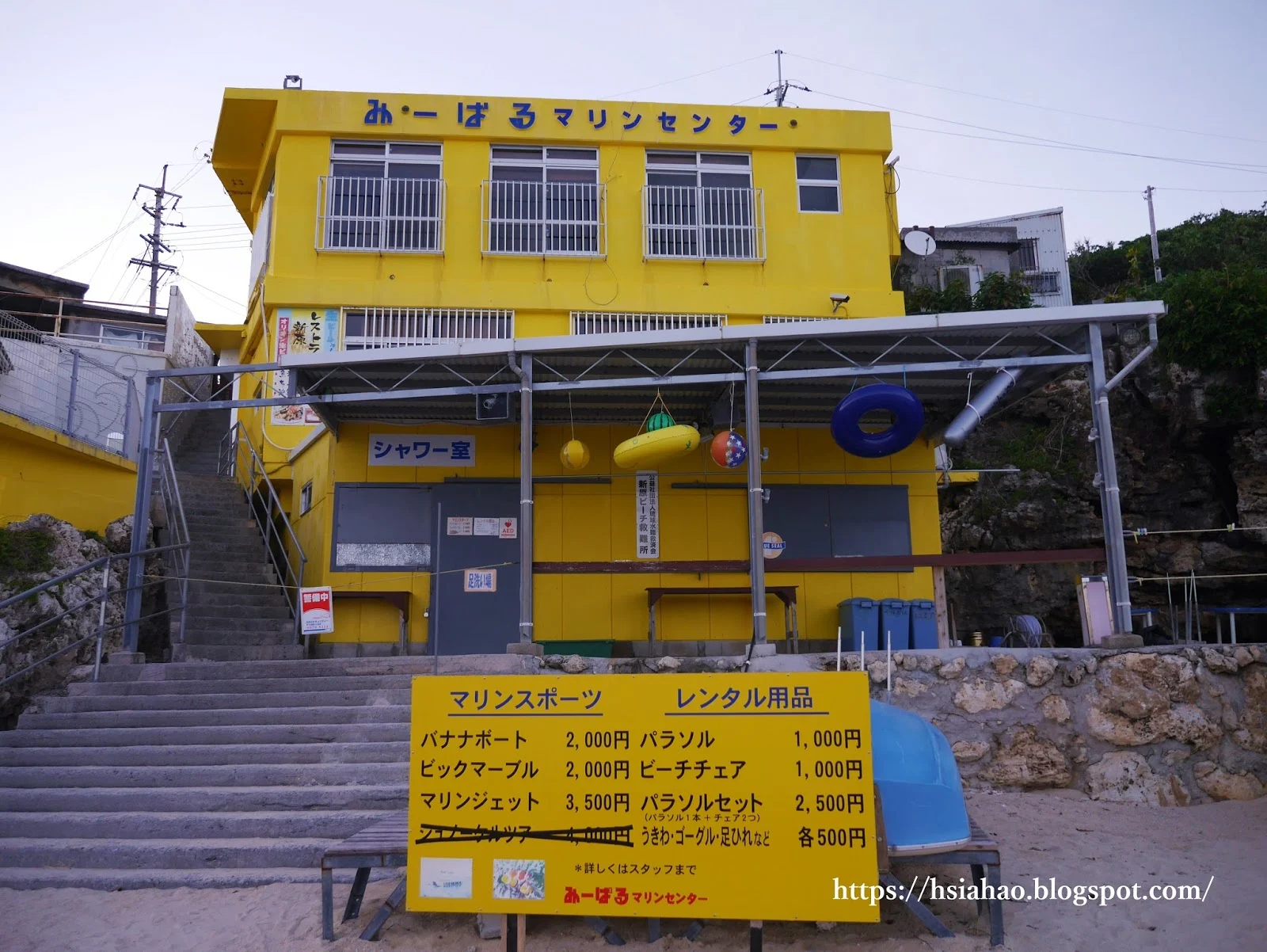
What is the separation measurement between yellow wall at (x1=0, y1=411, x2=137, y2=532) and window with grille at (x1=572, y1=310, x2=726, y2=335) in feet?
21.9

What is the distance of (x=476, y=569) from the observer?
13.0 meters

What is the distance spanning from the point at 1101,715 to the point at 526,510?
5892 millimetres

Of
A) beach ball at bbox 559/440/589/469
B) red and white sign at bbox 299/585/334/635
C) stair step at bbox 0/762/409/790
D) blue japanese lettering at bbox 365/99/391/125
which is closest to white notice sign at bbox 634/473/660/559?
beach ball at bbox 559/440/589/469

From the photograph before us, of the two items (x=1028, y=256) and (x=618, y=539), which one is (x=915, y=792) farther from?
(x=1028, y=256)

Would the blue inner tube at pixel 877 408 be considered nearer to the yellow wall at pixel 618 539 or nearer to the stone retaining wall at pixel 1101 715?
the yellow wall at pixel 618 539

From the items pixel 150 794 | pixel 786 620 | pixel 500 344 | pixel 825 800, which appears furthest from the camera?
pixel 786 620

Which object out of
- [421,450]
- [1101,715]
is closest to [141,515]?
[421,450]

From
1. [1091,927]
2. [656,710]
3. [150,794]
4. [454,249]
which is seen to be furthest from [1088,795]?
[454,249]

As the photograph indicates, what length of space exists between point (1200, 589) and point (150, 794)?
65.5 ft

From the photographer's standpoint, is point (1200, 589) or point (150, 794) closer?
point (150, 794)

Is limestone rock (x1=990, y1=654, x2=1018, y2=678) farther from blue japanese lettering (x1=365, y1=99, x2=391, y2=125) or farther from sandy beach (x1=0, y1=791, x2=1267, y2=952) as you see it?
blue japanese lettering (x1=365, y1=99, x2=391, y2=125)

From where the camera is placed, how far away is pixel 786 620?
43.8 ft

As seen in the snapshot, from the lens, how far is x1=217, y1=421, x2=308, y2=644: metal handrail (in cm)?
1352

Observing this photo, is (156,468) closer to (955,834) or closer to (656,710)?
(656,710)
